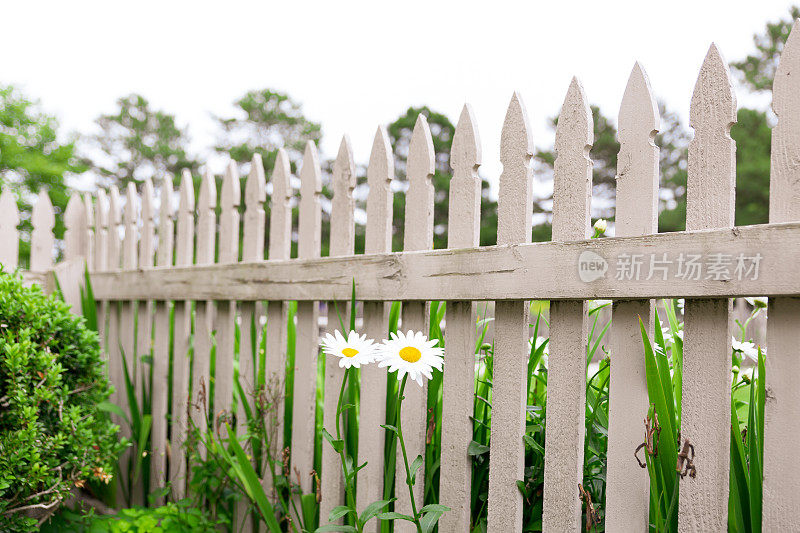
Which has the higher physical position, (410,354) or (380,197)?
(380,197)

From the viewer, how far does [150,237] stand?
3174mm

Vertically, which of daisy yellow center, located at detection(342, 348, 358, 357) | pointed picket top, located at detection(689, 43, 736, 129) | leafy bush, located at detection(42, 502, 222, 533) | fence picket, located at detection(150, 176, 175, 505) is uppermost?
pointed picket top, located at detection(689, 43, 736, 129)

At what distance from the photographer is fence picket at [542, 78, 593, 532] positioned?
159 centimetres

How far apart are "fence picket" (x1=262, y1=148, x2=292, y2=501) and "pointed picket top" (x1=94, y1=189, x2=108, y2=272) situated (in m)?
1.44

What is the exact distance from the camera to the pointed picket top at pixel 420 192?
194 centimetres

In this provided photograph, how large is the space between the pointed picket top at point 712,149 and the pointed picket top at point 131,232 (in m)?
2.67

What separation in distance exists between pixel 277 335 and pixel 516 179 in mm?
1132

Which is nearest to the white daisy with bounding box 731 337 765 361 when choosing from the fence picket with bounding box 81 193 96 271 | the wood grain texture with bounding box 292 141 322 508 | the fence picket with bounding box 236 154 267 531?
the wood grain texture with bounding box 292 141 322 508

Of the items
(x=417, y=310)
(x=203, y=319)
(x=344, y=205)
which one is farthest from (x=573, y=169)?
(x=203, y=319)

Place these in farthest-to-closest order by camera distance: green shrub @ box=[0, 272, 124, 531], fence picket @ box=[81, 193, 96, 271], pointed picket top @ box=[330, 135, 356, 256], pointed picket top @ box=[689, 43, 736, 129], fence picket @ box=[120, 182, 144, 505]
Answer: fence picket @ box=[81, 193, 96, 271]
fence picket @ box=[120, 182, 144, 505]
pointed picket top @ box=[330, 135, 356, 256]
green shrub @ box=[0, 272, 124, 531]
pointed picket top @ box=[689, 43, 736, 129]

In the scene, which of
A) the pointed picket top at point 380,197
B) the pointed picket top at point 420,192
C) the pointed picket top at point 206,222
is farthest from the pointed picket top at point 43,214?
the pointed picket top at point 420,192

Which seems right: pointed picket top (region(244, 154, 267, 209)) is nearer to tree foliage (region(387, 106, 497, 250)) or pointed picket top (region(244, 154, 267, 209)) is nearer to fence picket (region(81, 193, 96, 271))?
fence picket (region(81, 193, 96, 271))

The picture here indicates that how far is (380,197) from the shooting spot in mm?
2115

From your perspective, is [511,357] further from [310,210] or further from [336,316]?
[310,210]
